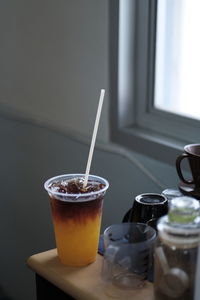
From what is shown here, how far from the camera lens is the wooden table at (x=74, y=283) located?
1.04 metres

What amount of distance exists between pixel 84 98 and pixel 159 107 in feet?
0.78

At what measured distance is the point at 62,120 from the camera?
1.84m

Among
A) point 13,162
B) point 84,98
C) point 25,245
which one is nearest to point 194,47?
point 84,98

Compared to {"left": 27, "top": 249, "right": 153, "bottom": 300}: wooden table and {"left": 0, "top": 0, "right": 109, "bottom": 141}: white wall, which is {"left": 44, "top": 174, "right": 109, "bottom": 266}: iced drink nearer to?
{"left": 27, "top": 249, "right": 153, "bottom": 300}: wooden table

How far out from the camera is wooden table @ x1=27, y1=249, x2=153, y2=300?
1039 mm

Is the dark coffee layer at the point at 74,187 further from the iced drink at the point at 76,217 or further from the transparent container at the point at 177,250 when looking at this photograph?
the transparent container at the point at 177,250

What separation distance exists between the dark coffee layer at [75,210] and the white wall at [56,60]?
1.90 ft

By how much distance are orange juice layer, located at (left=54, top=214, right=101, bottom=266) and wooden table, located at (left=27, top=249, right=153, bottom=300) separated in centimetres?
2

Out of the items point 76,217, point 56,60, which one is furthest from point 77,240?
point 56,60

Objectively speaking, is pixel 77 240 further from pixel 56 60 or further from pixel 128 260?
pixel 56 60

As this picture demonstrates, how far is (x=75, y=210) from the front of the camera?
1.11 m

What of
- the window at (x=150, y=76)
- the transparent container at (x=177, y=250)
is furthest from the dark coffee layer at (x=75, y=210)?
the window at (x=150, y=76)

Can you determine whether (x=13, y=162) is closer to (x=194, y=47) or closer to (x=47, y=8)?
(x=47, y=8)

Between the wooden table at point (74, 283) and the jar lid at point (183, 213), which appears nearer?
the jar lid at point (183, 213)
